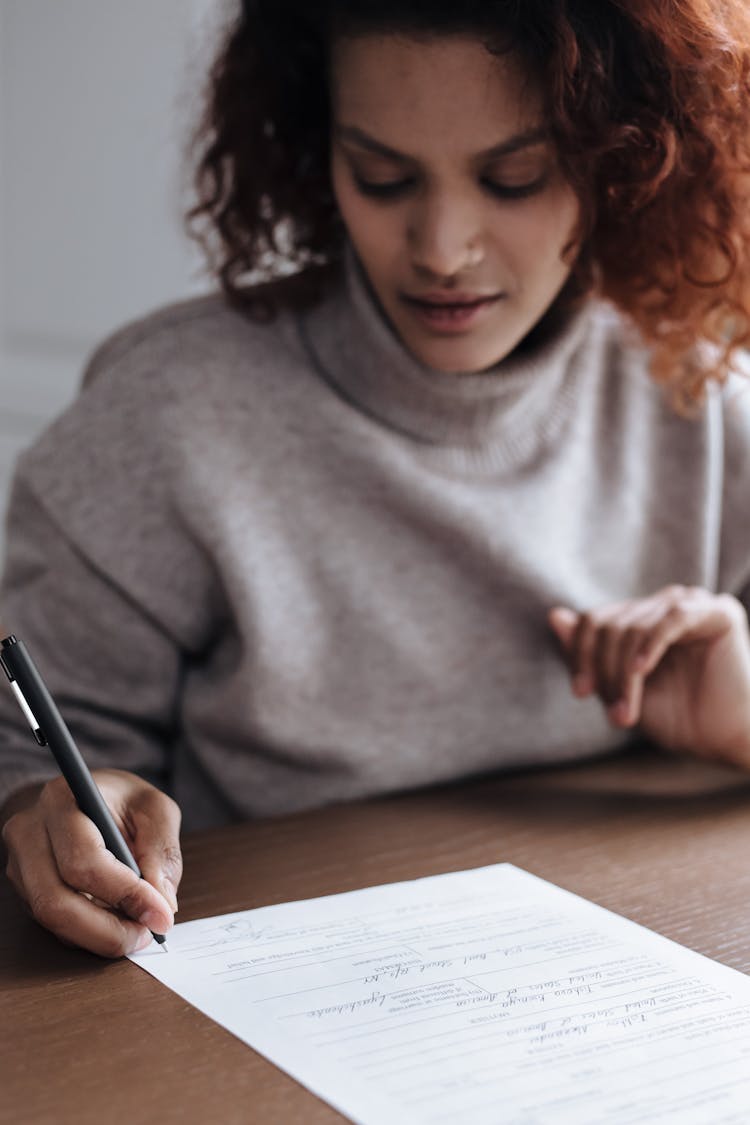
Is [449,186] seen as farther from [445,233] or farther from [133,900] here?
[133,900]

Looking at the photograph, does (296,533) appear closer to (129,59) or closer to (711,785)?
(711,785)

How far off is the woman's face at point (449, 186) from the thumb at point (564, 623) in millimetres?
208

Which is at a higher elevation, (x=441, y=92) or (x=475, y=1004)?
(x=441, y=92)

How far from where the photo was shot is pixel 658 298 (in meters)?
1.12

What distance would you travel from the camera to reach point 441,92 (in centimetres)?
87

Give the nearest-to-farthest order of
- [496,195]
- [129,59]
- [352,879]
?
[352,879], [496,195], [129,59]

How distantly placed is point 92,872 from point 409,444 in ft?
1.67

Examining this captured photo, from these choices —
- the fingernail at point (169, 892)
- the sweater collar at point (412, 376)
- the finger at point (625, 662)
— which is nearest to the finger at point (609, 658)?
the finger at point (625, 662)

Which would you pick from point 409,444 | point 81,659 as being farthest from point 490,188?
point 81,659

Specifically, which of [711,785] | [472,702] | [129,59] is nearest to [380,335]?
[472,702]

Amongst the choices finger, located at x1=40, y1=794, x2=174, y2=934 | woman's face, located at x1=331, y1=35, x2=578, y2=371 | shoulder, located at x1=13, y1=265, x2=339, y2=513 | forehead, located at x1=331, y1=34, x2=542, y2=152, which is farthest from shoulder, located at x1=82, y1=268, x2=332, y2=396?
finger, located at x1=40, y1=794, x2=174, y2=934

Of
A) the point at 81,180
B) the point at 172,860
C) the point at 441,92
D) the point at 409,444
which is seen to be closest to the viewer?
the point at 172,860

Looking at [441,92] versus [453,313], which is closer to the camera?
[441,92]

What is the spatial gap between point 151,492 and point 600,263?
410mm
